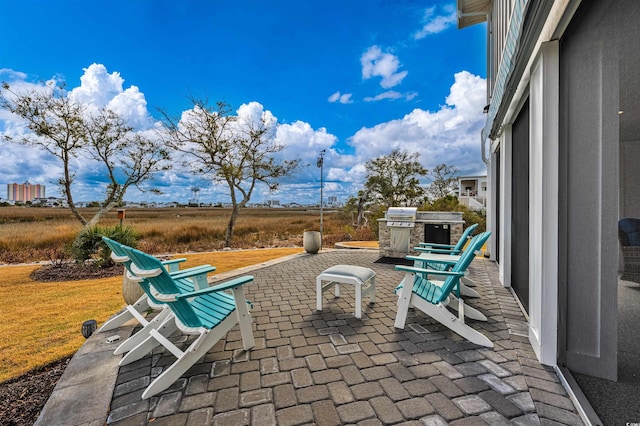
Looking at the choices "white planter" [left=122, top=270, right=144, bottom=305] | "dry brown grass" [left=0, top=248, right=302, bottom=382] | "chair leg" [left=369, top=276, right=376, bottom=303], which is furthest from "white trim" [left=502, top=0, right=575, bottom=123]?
"dry brown grass" [left=0, top=248, right=302, bottom=382]

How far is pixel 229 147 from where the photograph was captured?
12242mm

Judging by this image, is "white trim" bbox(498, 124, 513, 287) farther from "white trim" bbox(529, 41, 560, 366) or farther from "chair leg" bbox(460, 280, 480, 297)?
"white trim" bbox(529, 41, 560, 366)

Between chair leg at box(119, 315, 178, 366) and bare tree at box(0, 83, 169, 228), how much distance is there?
7.13 m

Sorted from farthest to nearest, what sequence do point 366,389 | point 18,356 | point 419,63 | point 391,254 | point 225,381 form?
point 419,63, point 391,254, point 18,356, point 225,381, point 366,389

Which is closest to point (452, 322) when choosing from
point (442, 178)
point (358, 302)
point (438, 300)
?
point (438, 300)

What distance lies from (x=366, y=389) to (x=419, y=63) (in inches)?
418

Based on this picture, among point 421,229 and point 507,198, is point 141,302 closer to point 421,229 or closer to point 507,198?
point 507,198

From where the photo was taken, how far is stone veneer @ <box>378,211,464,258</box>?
21.1 feet

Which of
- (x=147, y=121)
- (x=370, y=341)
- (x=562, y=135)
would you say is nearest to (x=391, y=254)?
(x=370, y=341)

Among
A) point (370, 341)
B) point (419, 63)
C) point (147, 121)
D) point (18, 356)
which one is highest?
point (419, 63)

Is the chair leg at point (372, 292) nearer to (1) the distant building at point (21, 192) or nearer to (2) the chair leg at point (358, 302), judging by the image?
(2) the chair leg at point (358, 302)

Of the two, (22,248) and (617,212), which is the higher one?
(617,212)

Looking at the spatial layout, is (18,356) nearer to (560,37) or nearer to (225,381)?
(225,381)

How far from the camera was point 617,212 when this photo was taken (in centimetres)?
152
